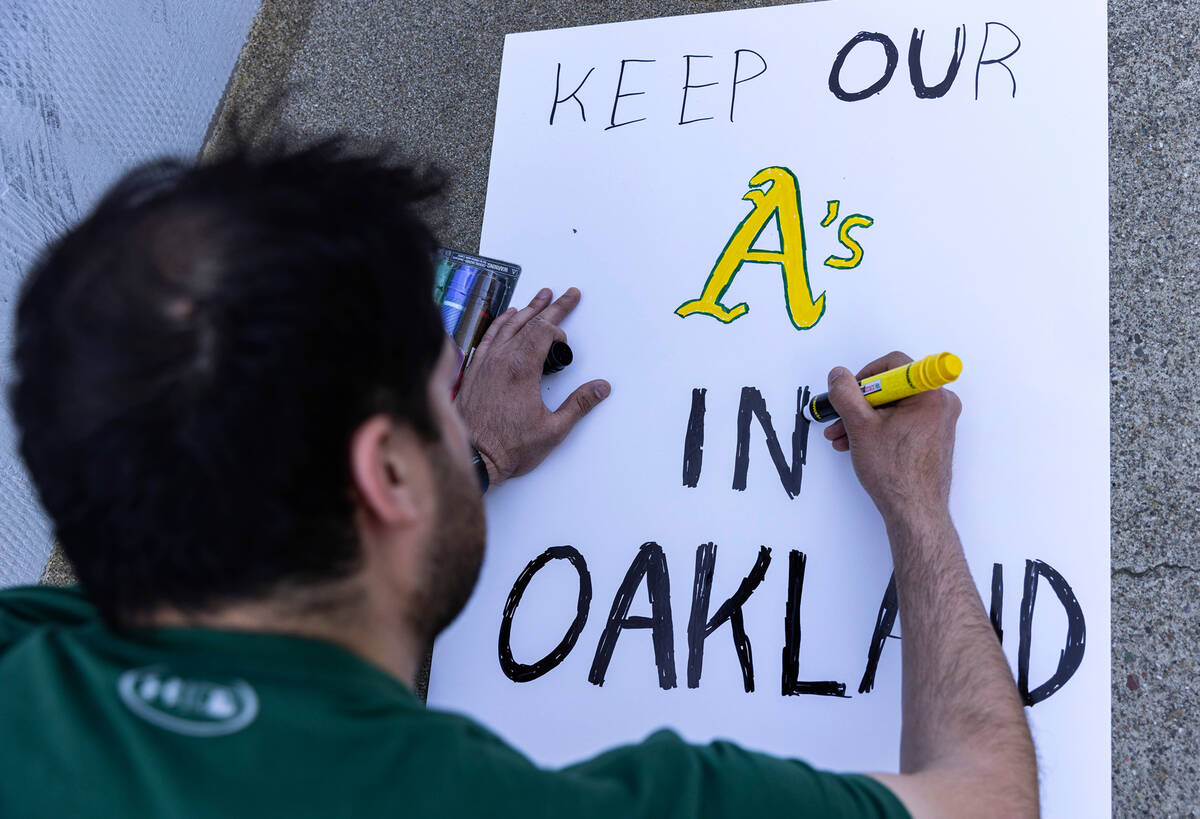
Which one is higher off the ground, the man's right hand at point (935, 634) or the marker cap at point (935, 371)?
the marker cap at point (935, 371)

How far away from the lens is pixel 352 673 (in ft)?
1.51

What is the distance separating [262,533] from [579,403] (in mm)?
441

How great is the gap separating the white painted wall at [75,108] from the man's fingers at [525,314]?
0.55m

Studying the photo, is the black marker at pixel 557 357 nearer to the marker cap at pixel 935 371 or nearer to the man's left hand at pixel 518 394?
the man's left hand at pixel 518 394

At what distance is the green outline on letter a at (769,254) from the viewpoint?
2.72 feet

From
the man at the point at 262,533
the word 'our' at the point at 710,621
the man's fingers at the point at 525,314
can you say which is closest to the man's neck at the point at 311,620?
the man at the point at 262,533

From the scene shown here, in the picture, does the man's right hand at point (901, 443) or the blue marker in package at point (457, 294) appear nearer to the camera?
the man's right hand at point (901, 443)

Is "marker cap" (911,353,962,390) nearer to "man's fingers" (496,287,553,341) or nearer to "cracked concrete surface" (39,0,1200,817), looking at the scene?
"cracked concrete surface" (39,0,1200,817)

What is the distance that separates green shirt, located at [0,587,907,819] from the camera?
16.1 inches

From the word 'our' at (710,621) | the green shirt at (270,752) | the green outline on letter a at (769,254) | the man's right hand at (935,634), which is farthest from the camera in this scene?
the green outline on letter a at (769,254)

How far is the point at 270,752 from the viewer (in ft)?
1.35

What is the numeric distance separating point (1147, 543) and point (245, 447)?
2.63ft

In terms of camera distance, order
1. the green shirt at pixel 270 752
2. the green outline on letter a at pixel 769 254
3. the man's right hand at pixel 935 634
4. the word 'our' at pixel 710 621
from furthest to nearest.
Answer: the green outline on letter a at pixel 769 254
the word 'our' at pixel 710 621
the man's right hand at pixel 935 634
the green shirt at pixel 270 752

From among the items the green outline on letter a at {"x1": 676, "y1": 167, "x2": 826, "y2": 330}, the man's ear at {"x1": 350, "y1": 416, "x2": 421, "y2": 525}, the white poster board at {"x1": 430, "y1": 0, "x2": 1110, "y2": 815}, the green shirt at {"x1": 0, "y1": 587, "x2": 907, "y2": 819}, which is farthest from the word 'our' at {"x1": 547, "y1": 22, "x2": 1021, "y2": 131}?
the green shirt at {"x1": 0, "y1": 587, "x2": 907, "y2": 819}
